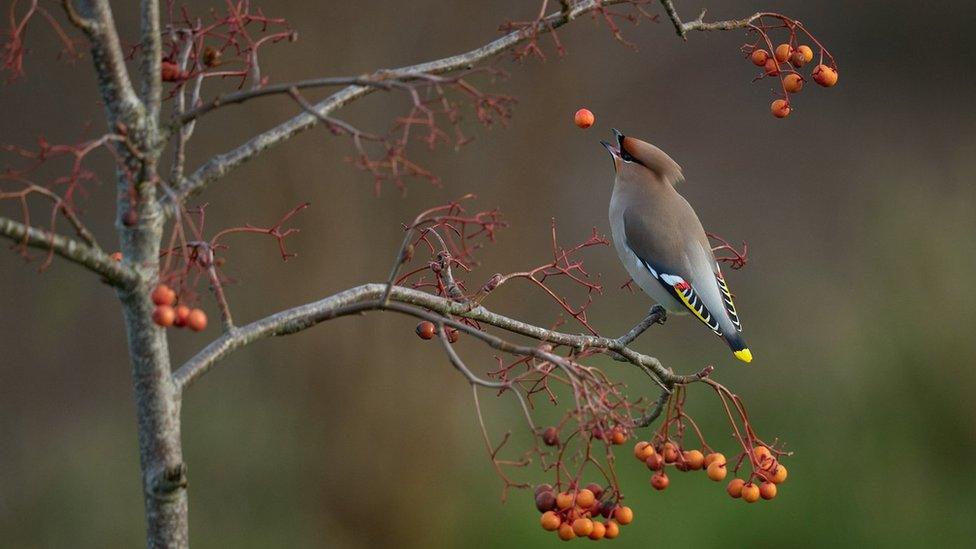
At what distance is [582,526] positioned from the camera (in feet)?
5.91

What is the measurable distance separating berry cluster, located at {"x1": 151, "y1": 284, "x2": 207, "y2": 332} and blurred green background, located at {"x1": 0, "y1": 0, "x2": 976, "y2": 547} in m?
2.99

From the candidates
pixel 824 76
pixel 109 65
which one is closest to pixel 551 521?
pixel 109 65

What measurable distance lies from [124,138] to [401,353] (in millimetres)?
3560

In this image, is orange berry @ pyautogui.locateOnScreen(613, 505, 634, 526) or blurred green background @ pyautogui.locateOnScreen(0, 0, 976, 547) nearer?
orange berry @ pyautogui.locateOnScreen(613, 505, 634, 526)

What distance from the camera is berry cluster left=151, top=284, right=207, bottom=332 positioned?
1487mm

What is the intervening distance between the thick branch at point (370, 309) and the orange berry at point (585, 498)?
0.22 meters

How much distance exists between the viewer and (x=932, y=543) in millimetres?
4887

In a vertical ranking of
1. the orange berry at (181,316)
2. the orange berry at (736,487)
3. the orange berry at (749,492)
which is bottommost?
the orange berry at (749,492)

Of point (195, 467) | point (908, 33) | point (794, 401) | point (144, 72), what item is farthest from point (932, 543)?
point (908, 33)

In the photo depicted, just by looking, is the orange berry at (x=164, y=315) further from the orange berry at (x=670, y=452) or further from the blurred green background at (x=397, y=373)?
the blurred green background at (x=397, y=373)

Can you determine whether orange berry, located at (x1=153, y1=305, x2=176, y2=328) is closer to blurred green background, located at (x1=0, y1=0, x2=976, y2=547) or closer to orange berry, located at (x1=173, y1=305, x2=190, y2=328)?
orange berry, located at (x1=173, y1=305, x2=190, y2=328)

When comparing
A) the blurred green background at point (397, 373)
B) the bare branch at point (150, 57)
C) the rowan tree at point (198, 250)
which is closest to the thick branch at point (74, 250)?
the rowan tree at point (198, 250)

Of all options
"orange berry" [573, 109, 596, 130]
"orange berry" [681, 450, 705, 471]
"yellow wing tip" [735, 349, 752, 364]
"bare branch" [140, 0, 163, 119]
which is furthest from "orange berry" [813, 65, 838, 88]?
"bare branch" [140, 0, 163, 119]

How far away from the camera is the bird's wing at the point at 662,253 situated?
12.0 feet
